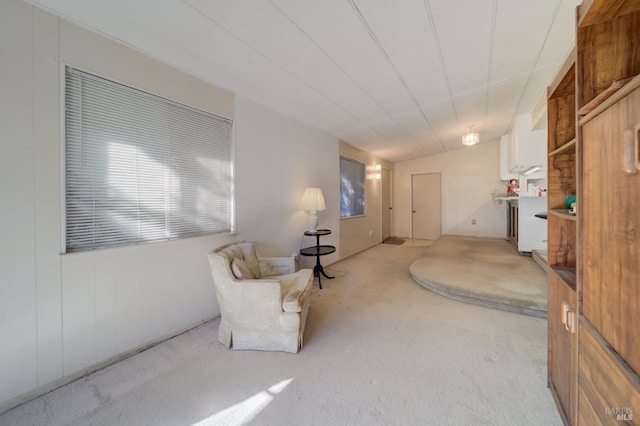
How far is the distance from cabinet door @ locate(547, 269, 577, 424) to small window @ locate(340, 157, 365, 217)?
12.0 ft

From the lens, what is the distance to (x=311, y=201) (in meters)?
3.59

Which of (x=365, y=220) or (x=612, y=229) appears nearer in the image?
(x=612, y=229)

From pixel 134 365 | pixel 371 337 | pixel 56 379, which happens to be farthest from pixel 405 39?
pixel 56 379

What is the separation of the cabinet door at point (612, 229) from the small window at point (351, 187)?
4036 mm

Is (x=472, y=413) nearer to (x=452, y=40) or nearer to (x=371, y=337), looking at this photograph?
(x=371, y=337)

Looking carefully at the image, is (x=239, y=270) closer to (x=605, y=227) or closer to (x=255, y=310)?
(x=255, y=310)

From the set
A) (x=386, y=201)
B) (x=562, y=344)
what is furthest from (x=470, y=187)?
(x=562, y=344)

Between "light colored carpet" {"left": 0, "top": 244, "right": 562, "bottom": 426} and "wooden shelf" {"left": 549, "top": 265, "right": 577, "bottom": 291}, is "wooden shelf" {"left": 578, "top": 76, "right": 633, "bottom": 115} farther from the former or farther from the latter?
"light colored carpet" {"left": 0, "top": 244, "right": 562, "bottom": 426}

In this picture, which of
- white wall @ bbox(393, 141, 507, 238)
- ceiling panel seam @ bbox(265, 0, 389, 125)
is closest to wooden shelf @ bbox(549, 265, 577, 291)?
ceiling panel seam @ bbox(265, 0, 389, 125)

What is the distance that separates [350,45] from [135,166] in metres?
2.04

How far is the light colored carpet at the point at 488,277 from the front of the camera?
267 centimetres

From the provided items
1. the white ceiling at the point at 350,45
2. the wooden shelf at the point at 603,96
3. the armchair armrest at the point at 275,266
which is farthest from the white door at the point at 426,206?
the wooden shelf at the point at 603,96

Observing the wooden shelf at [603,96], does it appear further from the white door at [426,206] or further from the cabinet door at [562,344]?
the white door at [426,206]

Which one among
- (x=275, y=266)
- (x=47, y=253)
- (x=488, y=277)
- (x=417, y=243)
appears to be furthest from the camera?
(x=417, y=243)
